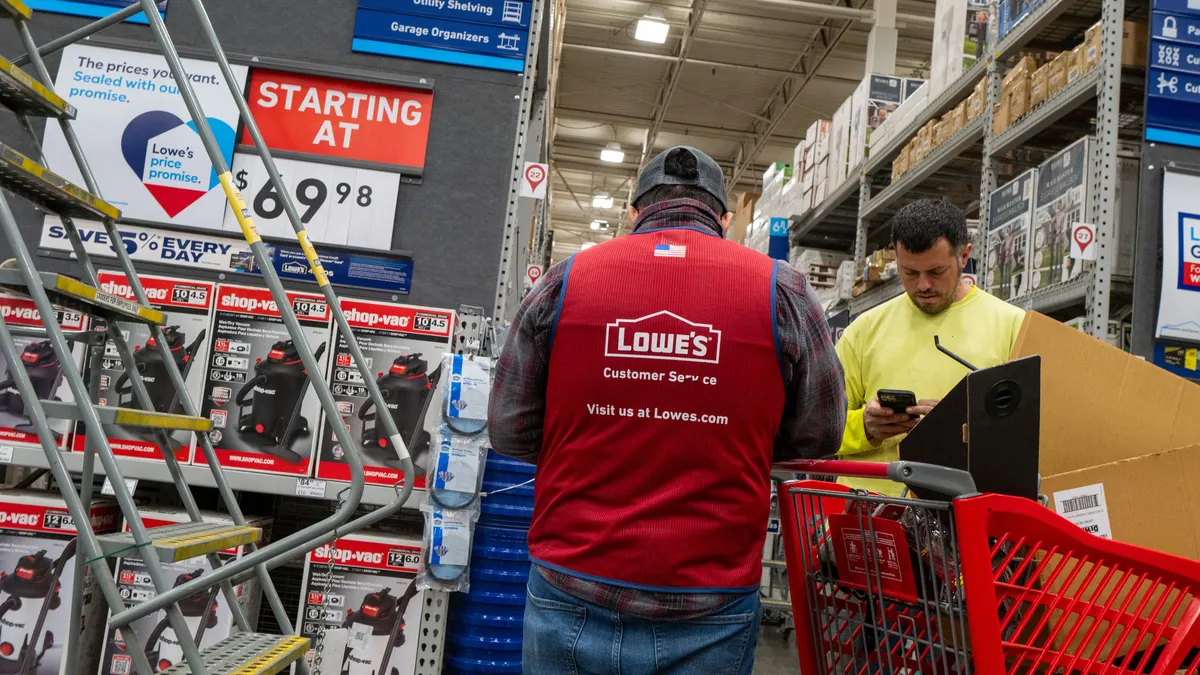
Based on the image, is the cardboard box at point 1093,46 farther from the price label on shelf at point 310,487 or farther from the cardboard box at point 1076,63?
the price label on shelf at point 310,487

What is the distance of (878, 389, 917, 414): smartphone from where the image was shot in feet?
5.80

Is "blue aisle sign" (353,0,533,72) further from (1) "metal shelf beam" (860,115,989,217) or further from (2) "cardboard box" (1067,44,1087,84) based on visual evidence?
(1) "metal shelf beam" (860,115,989,217)

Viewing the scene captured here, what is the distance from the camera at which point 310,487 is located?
3.02 metres

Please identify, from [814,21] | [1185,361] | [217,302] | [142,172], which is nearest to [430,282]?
[217,302]

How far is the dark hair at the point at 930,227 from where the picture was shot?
7.32 ft

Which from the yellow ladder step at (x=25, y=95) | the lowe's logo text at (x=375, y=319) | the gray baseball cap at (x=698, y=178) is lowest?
the lowe's logo text at (x=375, y=319)

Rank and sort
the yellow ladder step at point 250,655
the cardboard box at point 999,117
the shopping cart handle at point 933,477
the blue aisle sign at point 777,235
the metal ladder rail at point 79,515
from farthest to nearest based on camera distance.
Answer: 1. the blue aisle sign at point 777,235
2. the cardboard box at point 999,117
3. the yellow ladder step at point 250,655
4. the metal ladder rail at point 79,515
5. the shopping cart handle at point 933,477

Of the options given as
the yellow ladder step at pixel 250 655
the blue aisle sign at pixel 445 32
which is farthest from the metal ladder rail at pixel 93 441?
the blue aisle sign at pixel 445 32

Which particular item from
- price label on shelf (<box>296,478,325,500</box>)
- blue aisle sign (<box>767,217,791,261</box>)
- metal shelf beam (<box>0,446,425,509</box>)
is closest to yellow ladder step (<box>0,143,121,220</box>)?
metal shelf beam (<box>0,446,425,509</box>)

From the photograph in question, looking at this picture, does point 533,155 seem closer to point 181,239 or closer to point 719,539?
point 181,239

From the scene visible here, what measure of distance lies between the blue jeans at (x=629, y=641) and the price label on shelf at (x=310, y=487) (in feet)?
5.78

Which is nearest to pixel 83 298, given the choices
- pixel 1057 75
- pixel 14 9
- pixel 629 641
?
pixel 14 9

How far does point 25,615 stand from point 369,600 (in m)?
1.08

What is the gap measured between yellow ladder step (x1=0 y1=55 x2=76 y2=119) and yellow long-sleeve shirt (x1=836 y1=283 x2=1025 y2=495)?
214cm
